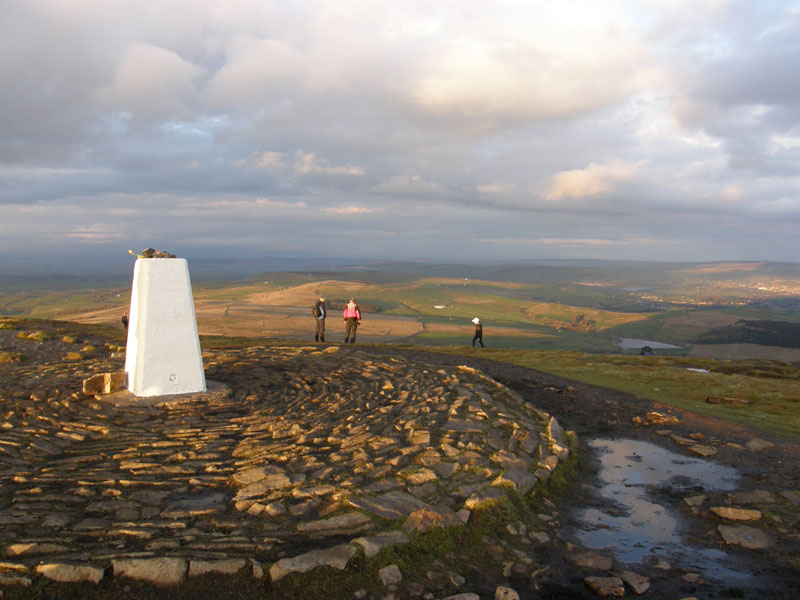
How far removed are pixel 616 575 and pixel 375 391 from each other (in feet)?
31.4

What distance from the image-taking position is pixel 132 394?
1360cm

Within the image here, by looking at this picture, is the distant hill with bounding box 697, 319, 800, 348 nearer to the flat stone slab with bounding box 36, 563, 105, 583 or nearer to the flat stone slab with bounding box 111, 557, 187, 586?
the flat stone slab with bounding box 111, 557, 187, 586

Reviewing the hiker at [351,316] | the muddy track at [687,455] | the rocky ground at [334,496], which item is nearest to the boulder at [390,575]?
the rocky ground at [334,496]

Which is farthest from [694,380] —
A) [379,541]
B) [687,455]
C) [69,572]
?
[69,572]

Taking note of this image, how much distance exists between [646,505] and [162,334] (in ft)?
41.2

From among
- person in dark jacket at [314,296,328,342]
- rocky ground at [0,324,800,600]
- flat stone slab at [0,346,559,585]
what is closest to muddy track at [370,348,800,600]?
rocky ground at [0,324,800,600]

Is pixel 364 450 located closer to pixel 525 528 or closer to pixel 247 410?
pixel 525 528

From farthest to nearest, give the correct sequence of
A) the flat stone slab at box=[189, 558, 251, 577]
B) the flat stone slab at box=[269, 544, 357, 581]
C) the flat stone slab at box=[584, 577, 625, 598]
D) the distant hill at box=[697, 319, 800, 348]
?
the distant hill at box=[697, 319, 800, 348] → the flat stone slab at box=[584, 577, 625, 598] → the flat stone slab at box=[269, 544, 357, 581] → the flat stone slab at box=[189, 558, 251, 577]

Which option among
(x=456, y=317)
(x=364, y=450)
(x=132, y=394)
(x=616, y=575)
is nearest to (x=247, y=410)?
(x=132, y=394)

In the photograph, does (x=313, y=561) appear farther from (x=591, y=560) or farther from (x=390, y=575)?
(x=591, y=560)

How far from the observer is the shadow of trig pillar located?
13617mm

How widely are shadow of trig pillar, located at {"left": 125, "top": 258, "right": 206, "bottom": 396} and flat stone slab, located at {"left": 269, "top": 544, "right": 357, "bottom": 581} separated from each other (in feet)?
30.7

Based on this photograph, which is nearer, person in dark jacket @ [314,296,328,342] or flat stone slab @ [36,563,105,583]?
flat stone slab @ [36,563,105,583]

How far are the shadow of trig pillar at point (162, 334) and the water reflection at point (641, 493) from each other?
35.8ft
